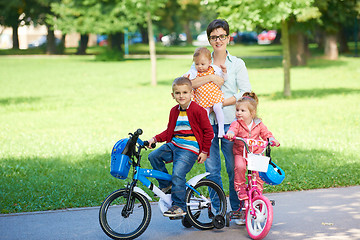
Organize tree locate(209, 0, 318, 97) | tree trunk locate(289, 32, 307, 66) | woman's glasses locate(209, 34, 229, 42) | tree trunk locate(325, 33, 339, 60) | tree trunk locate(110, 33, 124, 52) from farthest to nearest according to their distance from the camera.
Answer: tree trunk locate(110, 33, 124, 52)
tree trunk locate(325, 33, 339, 60)
tree trunk locate(289, 32, 307, 66)
tree locate(209, 0, 318, 97)
woman's glasses locate(209, 34, 229, 42)

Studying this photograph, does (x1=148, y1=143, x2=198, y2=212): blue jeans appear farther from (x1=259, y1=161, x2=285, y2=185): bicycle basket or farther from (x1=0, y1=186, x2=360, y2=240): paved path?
(x1=259, y1=161, x2=285, y2=185): bicycle basket

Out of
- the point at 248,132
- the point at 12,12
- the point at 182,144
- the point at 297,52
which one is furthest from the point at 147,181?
the point at 12,12

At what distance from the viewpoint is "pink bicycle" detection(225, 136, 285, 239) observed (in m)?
5.51

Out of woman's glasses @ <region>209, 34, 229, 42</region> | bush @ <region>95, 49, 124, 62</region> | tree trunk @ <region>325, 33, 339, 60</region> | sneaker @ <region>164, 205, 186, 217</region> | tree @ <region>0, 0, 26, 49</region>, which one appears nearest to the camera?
sneaker @ <region>164, 205, 186, 217</region>

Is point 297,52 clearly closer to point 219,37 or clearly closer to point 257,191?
point 219,37

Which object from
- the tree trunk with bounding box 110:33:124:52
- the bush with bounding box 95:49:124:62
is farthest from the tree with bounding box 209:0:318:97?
the tree trunk with bounding box 110:33:124:52

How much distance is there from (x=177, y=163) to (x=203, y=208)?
64 centimetres

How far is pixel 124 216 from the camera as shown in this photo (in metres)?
5.45

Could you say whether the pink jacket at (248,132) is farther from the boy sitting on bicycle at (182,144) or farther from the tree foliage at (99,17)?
the tree foliage at (99,17)

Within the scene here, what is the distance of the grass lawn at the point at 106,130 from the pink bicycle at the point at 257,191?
6.59 feet

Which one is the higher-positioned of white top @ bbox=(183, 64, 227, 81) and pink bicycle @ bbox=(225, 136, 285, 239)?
white top @ bbox=(183, 64, 227, 81)

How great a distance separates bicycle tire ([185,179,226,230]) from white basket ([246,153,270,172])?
0.53 meters

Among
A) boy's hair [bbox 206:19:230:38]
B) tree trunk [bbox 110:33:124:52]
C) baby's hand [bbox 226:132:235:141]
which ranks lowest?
baby's hand [bbox 226:132:235:141]

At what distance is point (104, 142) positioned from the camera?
464 inches
